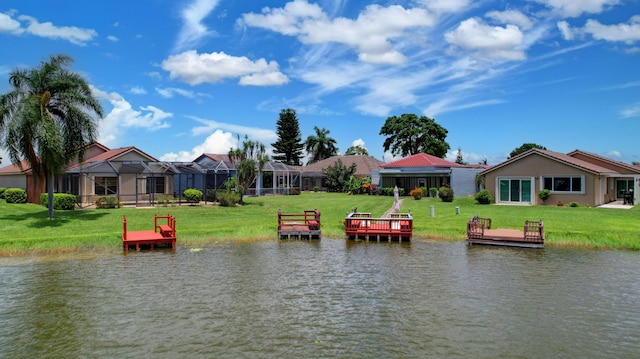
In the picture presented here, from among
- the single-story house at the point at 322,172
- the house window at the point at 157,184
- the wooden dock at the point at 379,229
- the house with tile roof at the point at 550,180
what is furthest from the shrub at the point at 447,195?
the house window at the point at 157,184

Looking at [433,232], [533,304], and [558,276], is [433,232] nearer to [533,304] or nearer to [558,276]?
[558,276]

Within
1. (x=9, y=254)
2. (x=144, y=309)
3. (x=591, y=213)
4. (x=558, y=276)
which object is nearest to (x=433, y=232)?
(x=558, y=276)

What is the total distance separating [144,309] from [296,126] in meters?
83.1

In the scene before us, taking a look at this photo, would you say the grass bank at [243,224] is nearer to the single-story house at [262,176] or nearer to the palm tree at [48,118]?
the palm tree at [48,118]

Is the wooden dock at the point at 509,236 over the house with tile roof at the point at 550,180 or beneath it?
beneath

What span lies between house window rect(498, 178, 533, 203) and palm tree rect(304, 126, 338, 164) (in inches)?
2158

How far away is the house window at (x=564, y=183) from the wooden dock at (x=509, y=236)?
1573cm

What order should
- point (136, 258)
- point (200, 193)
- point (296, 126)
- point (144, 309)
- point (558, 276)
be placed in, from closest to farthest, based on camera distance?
point (144, 309) < point (558, 276) < point (136, 258) < point (200, 193) < point (296, 126)

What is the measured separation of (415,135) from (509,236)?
5635 centimetres

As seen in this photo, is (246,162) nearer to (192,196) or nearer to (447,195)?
(192,196)

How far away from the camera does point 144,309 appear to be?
13672 millimetres

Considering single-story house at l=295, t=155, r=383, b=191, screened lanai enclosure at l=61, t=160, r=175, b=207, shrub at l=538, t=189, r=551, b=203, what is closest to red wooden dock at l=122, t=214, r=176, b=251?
screened lanai enclosure at l=61, t=160, r=175, b=207

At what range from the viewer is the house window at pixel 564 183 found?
122 feet

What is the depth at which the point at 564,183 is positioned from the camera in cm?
3791
